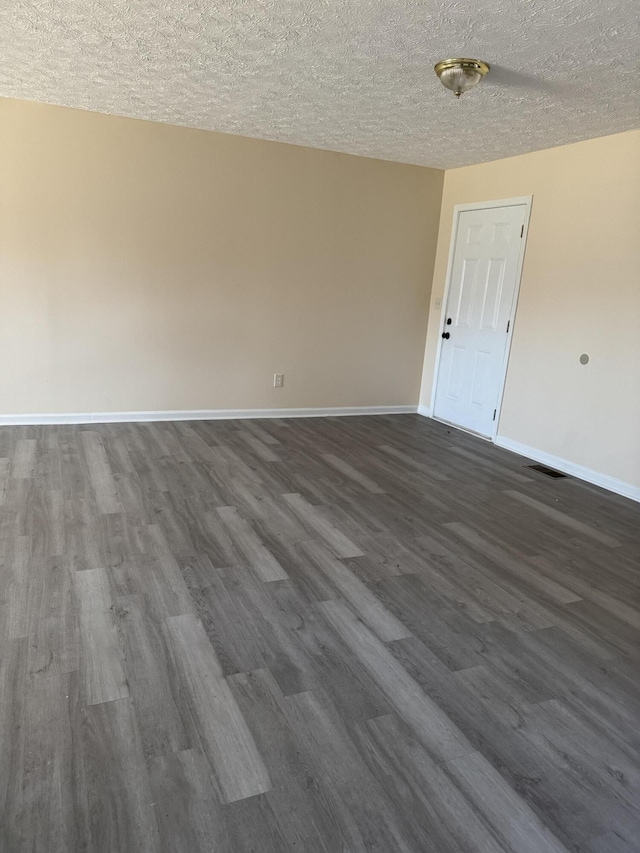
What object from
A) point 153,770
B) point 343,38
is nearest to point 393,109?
point 343,38

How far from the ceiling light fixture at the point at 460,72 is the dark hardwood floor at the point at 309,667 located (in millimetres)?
2417

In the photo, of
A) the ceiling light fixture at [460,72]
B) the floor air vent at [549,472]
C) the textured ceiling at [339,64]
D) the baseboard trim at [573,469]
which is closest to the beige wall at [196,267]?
the textured ceiling at [339,64]

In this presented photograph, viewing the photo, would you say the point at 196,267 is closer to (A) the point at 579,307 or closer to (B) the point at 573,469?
(A) the point at 579,307

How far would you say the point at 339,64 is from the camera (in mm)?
3146

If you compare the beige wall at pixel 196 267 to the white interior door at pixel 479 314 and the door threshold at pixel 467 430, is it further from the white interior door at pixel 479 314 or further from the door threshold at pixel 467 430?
the door threshold at pixel 467 430

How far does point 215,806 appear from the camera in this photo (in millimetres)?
1504

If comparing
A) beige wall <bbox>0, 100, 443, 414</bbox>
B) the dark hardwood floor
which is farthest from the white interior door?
the dark hardwood floor

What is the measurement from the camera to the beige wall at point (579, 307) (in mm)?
4121

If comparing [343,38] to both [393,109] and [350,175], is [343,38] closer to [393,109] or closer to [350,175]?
[393,109]

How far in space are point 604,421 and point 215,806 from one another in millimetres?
3840

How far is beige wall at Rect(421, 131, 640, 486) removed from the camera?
412 cm

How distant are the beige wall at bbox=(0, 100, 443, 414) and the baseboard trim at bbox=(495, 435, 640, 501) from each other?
160cm

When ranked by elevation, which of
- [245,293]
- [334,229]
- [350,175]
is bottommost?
[245,293]

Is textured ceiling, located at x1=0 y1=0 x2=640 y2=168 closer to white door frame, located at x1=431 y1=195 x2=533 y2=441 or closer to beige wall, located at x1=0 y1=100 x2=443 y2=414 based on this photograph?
beige wall, located at x1=0 y1=100 x2=443 y2=414
